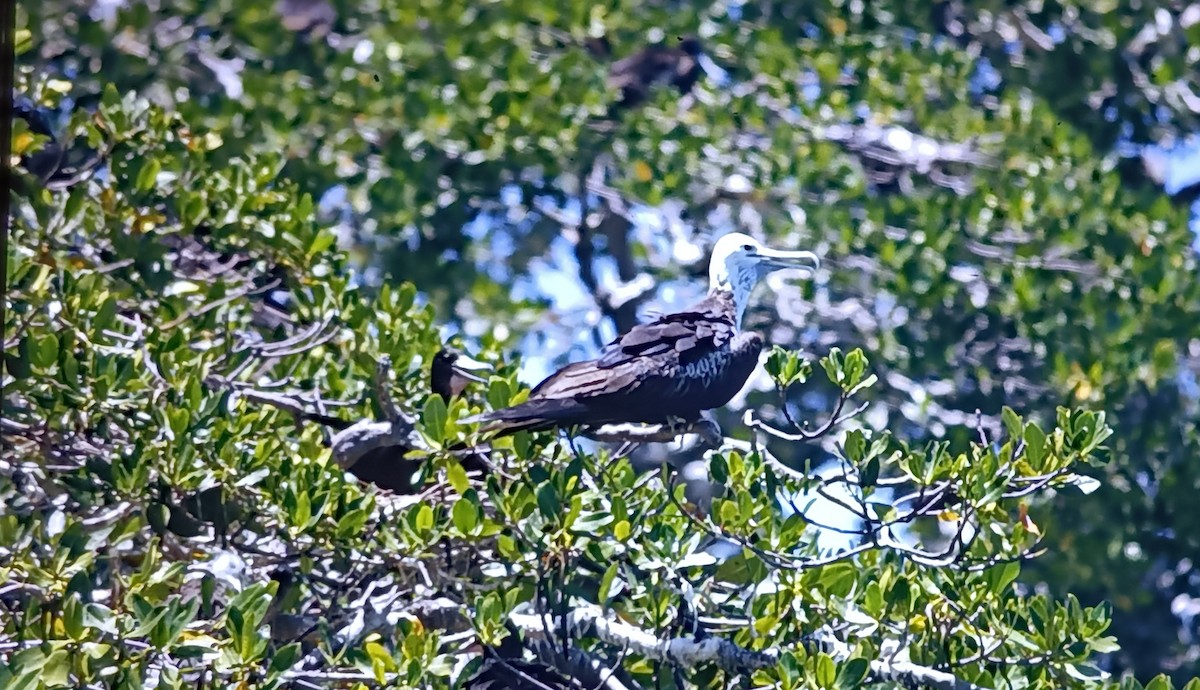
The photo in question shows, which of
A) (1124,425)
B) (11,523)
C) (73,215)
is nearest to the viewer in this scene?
(11,523)

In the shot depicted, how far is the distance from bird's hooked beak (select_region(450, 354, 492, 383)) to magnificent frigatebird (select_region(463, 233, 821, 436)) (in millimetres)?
499

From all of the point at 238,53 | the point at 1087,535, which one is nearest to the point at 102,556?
the point at 1087,535

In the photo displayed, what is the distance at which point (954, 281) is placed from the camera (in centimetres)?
621

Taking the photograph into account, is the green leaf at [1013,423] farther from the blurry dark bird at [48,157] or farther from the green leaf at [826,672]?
the blurry dark bird at [48,157]

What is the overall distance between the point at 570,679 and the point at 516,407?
661mm

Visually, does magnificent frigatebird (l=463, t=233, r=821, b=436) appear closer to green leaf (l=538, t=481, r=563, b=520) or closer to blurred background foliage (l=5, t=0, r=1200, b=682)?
green leaf (l=538, t=481, r=563, b=520)

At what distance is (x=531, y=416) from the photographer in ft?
11.9

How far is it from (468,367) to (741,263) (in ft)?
3.39

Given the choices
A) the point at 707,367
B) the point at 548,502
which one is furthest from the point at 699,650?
the point at 707,367

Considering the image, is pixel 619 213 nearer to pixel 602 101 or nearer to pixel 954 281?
pixel 602 101

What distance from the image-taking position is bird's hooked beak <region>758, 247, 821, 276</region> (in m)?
4.84

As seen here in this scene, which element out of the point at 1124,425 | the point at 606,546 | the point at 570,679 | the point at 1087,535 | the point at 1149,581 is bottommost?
the point at 1149,581

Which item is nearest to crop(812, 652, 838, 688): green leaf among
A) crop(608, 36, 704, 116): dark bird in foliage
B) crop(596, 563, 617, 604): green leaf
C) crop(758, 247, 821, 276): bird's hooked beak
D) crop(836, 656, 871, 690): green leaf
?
crop(836, 656, 871, 690): green leaf

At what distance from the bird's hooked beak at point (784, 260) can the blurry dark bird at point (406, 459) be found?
1057 millimetres
